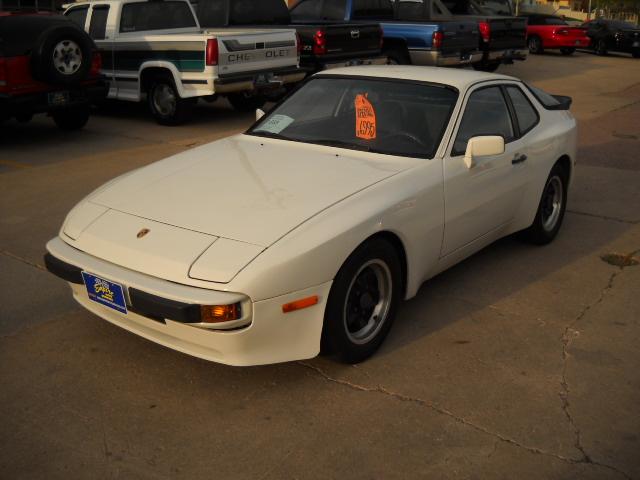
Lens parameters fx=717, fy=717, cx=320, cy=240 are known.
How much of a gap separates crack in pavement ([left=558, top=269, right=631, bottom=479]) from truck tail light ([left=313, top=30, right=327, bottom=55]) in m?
7.65

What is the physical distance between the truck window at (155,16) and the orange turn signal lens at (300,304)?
9049 millimetres

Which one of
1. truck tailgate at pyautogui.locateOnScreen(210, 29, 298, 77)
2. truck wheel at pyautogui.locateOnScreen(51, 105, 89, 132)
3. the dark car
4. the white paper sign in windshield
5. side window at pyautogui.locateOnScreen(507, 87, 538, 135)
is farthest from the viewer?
the dark car

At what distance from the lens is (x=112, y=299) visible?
3.40 meters

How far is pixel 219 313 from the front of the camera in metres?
3.12

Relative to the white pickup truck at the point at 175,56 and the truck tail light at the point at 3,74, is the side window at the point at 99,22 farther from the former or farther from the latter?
the truck tail light at the point at 3,74

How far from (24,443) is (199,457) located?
777 mm

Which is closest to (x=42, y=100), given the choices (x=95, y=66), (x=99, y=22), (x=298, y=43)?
(x=95, y=66)

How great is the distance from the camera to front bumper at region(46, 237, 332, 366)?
314cm

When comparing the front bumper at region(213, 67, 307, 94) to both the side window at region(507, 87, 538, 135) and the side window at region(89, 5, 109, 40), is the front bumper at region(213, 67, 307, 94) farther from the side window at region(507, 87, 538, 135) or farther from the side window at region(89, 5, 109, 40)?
the side window at region(507, 87, 538, 135)

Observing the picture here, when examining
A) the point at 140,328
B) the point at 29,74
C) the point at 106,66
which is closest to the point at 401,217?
the point at 140,328

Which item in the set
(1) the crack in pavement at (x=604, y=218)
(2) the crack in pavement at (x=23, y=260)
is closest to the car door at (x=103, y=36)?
(2) the crack in pavement at (x=23, y=260)

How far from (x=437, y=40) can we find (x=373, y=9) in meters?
1.89

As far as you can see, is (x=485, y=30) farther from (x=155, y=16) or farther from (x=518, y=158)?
(x=518, y=158)

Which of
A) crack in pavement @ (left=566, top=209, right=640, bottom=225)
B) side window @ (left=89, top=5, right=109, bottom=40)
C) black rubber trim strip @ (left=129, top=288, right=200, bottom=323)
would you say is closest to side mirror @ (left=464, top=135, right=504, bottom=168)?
black rubber trim strip @ (left=129, top=288, right=200, bottom=323)
